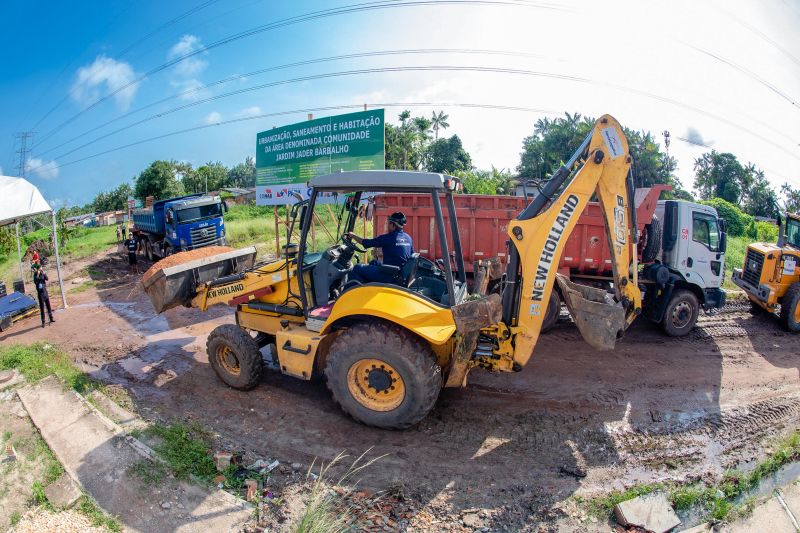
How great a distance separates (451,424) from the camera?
15.6 ft

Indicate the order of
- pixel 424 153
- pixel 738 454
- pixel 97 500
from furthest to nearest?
pixel 424 153 → pixel 738 454 → pixel 97 500

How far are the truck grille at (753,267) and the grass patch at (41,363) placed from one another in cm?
1112

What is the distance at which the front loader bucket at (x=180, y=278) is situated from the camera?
555 centimetres

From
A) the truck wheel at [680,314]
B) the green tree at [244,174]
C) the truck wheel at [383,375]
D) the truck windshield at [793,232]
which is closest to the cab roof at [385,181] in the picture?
the truck wheel at [383,375]

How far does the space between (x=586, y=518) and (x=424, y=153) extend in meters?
42.7

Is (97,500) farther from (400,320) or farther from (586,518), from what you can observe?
(586,518)

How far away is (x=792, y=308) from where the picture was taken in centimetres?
795

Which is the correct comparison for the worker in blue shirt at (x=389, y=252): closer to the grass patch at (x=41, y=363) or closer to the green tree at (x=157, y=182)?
the grass patch at (x=41, y=363)

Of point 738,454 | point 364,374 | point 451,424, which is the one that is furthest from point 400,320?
point 738,454

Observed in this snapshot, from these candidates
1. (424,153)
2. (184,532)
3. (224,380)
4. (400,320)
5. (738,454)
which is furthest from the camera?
(424,153)

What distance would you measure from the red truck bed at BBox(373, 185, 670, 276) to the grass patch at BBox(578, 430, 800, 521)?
4404mm

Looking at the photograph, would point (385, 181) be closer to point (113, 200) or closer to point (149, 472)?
point (149, 472)

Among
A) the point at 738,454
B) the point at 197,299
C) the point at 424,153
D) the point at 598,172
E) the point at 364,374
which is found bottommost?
the point at 738,454

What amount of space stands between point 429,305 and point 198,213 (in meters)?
13.1
